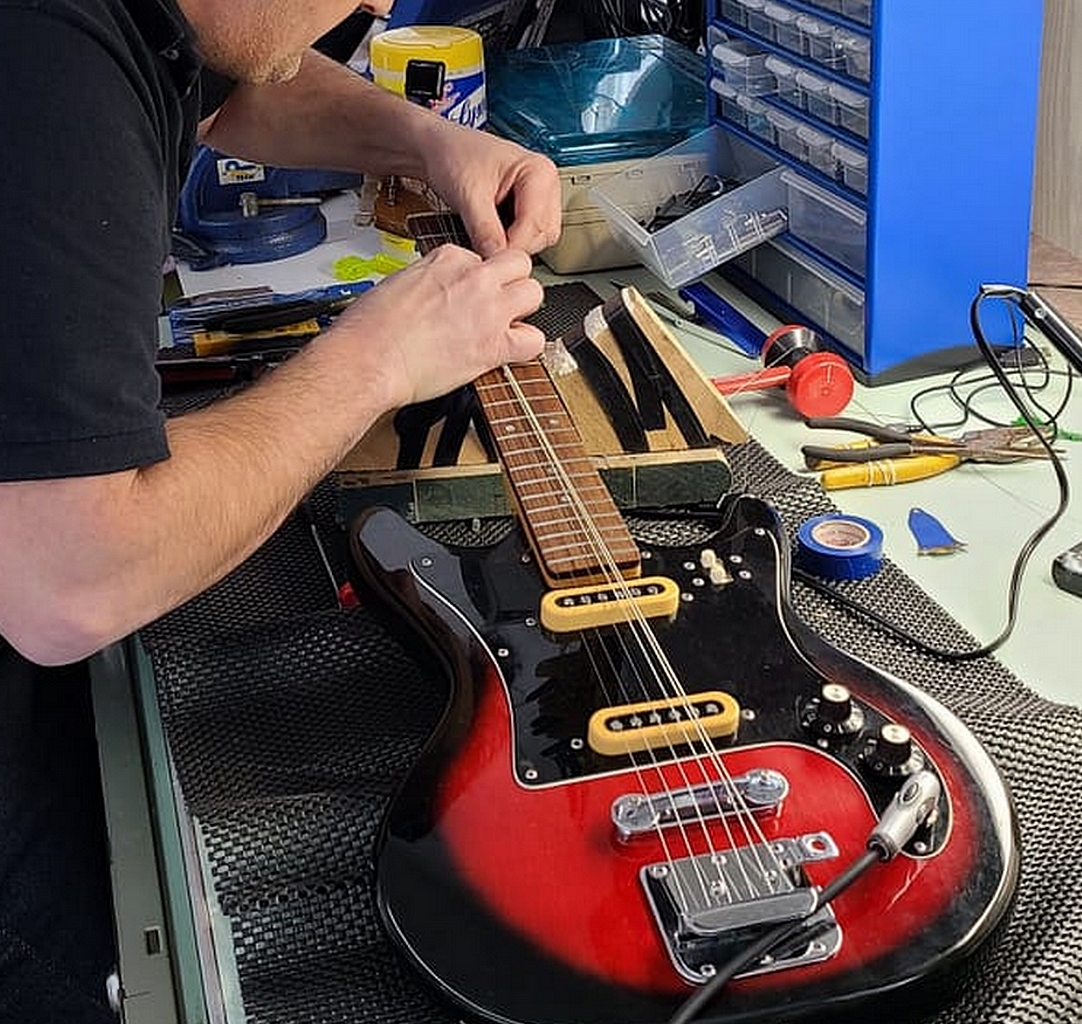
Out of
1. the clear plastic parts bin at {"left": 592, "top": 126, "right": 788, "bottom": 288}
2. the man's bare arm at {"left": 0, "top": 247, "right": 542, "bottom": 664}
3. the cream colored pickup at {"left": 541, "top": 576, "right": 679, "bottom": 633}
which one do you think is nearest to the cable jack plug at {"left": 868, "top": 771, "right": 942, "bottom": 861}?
the cream colored pickup at {"left": 541, "top": 576, "right": 679, "bottom": 633}

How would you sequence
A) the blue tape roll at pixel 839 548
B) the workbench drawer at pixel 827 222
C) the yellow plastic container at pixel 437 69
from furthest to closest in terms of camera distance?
the yellow plastic container at pixel 437 69, the workbench drawer at pixel 827 222, the blue tape roll at pixel 839 548

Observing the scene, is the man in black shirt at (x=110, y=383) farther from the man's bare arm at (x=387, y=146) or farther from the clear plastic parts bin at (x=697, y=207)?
the clear plastic parts bin at (x=697, y=207)

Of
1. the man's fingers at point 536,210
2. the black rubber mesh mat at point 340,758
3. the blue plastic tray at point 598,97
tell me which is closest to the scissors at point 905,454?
the black rubber mesh mat at point 340,758

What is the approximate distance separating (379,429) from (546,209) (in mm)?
226

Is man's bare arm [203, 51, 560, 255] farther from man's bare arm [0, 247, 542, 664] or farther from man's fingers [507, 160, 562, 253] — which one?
man's bare arm [0, 247, 542, 664]

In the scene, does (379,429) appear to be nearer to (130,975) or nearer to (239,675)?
(239,675)

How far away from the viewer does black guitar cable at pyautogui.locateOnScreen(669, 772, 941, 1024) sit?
605 millimetres

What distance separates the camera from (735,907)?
2.08 ft

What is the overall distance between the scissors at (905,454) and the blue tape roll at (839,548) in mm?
80

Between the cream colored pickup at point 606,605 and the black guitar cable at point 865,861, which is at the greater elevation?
the cream colored pickup at point 606,605

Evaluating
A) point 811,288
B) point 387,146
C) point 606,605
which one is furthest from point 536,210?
point 606,605

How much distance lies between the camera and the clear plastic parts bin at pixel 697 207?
132 cm

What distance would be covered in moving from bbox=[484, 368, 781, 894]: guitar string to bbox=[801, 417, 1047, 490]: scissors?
0.71 feet

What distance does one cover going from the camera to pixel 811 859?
67 centimetres
